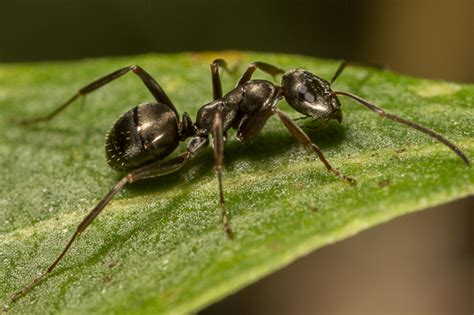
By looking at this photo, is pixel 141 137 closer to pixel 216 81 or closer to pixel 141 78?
pixel 141 78

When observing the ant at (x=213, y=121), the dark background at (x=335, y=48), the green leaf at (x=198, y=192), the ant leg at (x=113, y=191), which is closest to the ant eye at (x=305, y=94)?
the ant at (x=213, y=121)

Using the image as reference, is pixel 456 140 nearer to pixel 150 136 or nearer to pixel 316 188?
pixel 316 188

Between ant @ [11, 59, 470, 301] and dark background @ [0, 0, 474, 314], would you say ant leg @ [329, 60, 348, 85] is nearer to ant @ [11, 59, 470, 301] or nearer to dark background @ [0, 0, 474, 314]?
ant @ [11, 59, 470, 301]

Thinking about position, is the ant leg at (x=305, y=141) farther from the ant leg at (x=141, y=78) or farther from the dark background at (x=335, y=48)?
the dark background at (x=335, y=48)

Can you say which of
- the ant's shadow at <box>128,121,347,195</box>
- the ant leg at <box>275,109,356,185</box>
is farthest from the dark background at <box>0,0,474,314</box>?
the ant leg at <box>275,109,356,185</box>

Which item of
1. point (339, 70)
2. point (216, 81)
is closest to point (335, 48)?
point (339, 70)

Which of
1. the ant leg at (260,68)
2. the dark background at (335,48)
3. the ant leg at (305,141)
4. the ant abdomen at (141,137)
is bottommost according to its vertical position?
the dark background at (335,48)
